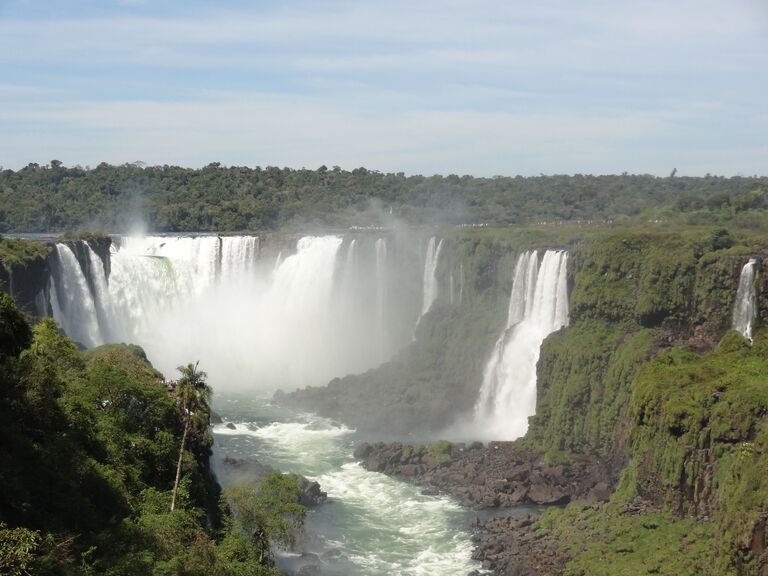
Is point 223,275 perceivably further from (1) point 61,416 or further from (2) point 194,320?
(1) point 61,416

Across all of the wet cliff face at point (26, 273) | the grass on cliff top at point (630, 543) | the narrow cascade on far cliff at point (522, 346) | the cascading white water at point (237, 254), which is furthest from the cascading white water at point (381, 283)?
the grass on cliff top at point (630, 543)

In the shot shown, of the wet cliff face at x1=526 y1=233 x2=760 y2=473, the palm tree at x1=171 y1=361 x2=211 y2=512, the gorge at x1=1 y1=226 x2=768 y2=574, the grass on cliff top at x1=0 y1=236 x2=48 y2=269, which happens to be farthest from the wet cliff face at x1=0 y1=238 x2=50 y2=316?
the wet cliff face at x1=526 y1=233 x2=760 y2=473

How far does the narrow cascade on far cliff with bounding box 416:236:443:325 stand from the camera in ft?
225

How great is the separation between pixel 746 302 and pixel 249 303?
40.6 meters

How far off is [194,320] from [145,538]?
2032 inches

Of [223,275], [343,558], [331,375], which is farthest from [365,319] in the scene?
[343,558]

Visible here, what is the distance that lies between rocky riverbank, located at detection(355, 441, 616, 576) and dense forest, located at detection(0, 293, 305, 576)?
29.3 ft

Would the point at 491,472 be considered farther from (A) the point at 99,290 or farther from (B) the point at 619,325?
(A) the point at 99,290

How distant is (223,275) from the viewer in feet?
253

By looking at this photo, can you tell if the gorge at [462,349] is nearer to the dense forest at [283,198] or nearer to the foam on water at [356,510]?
the foam on water at [356,510]

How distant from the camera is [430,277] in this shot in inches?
2719

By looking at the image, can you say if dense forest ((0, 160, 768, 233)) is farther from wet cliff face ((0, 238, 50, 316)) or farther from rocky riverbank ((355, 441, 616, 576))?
rocky riverbank ((355, 441, 616, 576))

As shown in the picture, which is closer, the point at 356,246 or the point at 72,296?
the point at 72,296

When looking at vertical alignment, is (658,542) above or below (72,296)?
below
